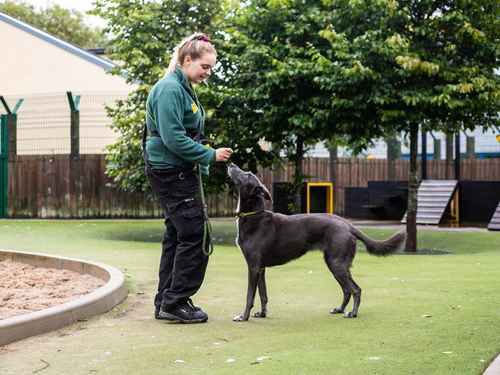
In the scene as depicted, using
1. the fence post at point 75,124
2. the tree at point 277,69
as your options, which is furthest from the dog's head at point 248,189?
the fence post at point 75,124

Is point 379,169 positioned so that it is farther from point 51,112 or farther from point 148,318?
point 148,318

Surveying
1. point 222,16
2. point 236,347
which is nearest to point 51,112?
point 222,16

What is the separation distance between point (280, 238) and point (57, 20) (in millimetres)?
50390

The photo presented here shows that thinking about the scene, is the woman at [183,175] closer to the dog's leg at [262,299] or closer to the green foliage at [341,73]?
the dog's leg at [262,299]

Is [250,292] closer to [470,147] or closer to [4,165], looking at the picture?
[4,165]

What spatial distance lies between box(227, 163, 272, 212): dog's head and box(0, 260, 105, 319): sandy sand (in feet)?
6.27

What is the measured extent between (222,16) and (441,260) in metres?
7.83

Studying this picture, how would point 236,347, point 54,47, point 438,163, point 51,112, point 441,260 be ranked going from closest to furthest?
point 236,347
point 441,260
point 51,112
point 438,163
point 54,47

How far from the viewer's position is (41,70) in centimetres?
3097

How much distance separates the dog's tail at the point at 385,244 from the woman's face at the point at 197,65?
6.14 ft

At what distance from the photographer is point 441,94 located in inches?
531

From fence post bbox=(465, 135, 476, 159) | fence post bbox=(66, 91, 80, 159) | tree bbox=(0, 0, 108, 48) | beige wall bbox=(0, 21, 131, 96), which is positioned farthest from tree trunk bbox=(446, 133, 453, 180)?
tree bbox=(0, 0, 108, 48)

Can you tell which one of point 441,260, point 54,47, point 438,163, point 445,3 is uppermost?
point 54,47

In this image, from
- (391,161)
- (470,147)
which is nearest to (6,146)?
(391,161)
